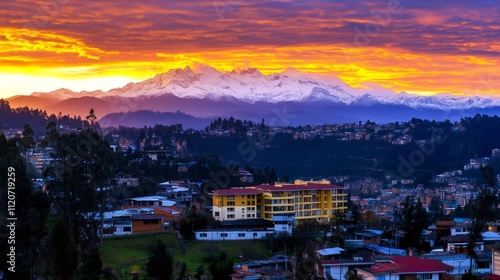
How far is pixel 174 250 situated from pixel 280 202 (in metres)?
7.31

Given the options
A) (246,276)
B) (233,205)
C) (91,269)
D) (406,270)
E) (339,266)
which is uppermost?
(233,205)

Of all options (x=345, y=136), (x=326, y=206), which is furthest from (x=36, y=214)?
(x=345, y=136)

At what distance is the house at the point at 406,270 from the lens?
945 inches

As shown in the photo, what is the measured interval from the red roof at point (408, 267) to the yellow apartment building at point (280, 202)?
11955 mm

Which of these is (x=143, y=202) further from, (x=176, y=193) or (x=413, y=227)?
(x=413, y=227)

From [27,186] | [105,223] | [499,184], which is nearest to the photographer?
[27,186]

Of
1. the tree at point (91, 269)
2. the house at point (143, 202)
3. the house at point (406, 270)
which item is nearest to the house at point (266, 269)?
the house at point (406, 270)

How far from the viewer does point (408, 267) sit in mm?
24250

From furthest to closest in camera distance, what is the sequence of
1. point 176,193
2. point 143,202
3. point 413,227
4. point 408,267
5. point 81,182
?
point 176,193 → point 143,202 → point 413,227 → point 81,182 → point 408,267

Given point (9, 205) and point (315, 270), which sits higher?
point (9, 205)

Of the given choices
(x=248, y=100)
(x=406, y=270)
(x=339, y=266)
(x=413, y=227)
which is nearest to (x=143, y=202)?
(x=413, y=227)

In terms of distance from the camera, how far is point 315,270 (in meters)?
26.1

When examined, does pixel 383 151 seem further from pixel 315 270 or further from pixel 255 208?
pixel 315 270

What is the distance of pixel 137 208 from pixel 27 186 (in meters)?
10.9
